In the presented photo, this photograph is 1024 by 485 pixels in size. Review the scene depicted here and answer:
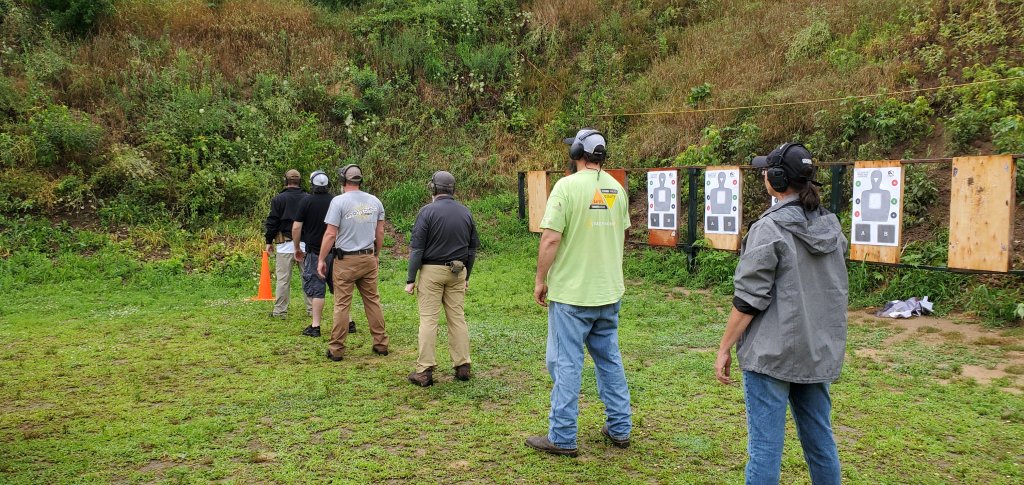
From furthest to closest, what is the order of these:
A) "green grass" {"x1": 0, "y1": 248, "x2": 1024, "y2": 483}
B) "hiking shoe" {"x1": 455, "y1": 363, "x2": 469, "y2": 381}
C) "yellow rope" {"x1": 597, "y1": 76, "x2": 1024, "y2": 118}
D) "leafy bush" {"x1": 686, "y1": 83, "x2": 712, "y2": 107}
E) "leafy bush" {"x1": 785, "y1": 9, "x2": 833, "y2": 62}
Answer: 1. "leafy bush" {"x1": 686, "y1": 83, "x2": 712, "y2": 107}
2. "leafy bush" {"x1": 785, "y1": 9, "x2": 833, "y2": 62}
3. "yellow rope" {"x1": 597, "y1": 76, "x2": 1024, "y2": 118}
4. "hiking shoe" {"x1": 455, "y1": 363, "x2": 469, "y2": 381}
5. "green grass" {"x1": 0, "y1": 248, "x2": 1024, "y2": 483}

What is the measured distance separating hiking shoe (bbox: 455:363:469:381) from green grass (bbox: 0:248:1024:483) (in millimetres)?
85

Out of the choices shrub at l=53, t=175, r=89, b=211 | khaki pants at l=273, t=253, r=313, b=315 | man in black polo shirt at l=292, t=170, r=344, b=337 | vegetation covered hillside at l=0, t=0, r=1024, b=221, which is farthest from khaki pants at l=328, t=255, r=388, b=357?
→ shrub at l=53, t=175, r=89, b=211

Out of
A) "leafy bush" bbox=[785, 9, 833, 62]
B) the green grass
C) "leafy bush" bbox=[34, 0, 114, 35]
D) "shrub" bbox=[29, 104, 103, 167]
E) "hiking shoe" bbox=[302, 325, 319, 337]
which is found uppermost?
"leafy bush" bbox=[34, 0, 114, 35]

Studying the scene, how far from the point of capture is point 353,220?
7.27m

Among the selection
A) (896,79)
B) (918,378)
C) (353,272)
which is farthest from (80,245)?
(896,79)

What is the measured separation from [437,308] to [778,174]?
3.69m

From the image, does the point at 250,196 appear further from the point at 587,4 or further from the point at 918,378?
the point at 918,378

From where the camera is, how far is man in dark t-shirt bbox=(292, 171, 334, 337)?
26.8ft

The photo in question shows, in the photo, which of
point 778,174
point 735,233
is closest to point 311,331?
point 778,174

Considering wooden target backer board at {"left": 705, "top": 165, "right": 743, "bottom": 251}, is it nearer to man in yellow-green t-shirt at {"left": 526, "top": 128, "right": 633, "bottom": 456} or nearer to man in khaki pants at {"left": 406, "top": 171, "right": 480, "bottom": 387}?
man in khaki pants at {"left": 406, "top": 171, "right": 480, "bottom": 387}

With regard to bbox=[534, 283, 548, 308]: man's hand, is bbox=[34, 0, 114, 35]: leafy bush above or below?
above

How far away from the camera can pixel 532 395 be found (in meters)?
6.14

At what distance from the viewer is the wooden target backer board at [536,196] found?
46.2ft

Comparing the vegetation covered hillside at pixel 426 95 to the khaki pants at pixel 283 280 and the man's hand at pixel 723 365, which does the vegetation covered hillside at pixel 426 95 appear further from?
the man's hand at pixel 723 365
